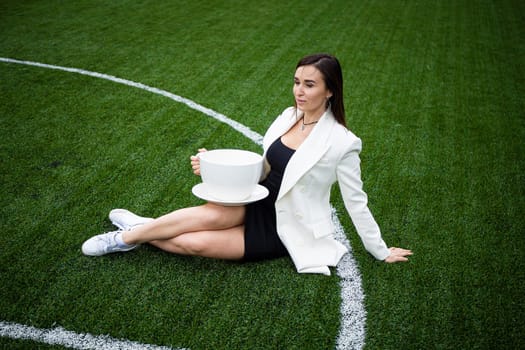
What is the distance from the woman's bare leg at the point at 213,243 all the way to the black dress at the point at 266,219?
1.9 inches

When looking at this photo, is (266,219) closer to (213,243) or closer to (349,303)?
(213,243)

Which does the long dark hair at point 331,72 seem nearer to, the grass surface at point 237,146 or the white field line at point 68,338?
the grass surface at point 237,146

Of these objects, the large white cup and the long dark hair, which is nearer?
the large white cup

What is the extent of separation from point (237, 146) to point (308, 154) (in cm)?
178

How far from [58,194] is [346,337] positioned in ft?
7.52

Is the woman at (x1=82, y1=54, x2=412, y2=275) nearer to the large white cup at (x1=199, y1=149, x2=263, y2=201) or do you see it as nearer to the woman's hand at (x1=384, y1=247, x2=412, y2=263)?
the woman's hand at (x1=384, y1=247, x2=412, y2=263)

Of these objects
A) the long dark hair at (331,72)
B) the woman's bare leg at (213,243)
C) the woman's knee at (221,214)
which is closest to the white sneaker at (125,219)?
the woman's bare leg at (213,243)

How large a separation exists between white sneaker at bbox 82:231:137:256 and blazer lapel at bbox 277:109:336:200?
1.02 meters

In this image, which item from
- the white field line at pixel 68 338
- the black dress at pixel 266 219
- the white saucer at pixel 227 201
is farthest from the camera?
the black dress at pixel 266 219

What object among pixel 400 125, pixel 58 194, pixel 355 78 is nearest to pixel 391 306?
pixel 58 194

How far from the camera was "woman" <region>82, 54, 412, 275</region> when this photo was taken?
7.52ft

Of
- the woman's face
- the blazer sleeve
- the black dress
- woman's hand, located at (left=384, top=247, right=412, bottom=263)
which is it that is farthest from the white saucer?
woman's hand, located at (left=384, top=247, right=412, bottom=263)

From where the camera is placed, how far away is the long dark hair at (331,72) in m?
2.25

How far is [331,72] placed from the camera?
7.41ft
